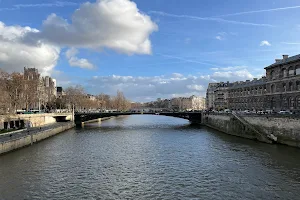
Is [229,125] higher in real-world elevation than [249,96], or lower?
lower

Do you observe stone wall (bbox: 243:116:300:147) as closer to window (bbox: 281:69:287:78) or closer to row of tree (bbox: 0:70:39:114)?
window (bbox: 281:69:287:78)

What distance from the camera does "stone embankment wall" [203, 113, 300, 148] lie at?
137 feet

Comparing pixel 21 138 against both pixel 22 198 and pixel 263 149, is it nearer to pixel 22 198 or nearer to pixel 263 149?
pixel 22 198

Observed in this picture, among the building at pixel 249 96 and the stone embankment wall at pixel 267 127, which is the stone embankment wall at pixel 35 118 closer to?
the stone embankment wall at pixel 267 127

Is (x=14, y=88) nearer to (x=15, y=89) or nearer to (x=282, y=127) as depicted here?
(x=15, y=89)

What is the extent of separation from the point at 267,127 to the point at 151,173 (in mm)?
29105

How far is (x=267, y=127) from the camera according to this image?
159ft

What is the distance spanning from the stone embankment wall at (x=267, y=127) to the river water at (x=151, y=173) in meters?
A: 2.73

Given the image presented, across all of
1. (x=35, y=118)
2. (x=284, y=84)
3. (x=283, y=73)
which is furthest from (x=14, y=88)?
(x=284, y=84)

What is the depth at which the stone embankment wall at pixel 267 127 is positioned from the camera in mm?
41781

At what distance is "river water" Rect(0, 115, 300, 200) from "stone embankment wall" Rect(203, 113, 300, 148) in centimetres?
273

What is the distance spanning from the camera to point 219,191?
21.7 meters

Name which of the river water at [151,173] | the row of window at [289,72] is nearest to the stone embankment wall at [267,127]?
the river water at [151,173]

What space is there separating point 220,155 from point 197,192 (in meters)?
15.4
